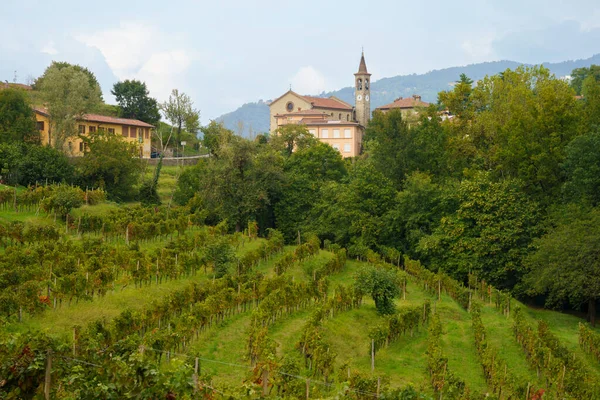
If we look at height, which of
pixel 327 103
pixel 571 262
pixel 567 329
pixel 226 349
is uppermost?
pixel 327 103

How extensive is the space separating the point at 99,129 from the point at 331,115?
41.6 meters

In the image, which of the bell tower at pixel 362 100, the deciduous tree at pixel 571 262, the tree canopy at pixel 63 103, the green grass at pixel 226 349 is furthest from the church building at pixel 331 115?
the green grass at pixel 226 349

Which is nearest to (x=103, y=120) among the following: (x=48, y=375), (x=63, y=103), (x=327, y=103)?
(x=63, y=103)

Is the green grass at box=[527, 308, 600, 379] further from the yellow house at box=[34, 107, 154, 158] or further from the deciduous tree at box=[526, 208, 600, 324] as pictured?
the yellow house at box=[34, 107, 154, 158]

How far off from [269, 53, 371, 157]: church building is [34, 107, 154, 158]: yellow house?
2005 cm

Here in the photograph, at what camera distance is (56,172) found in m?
46.3

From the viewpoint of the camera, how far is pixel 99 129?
56594mm

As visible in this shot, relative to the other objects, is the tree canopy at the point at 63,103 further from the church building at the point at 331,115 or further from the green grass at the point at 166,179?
the church building at the point at 331,115

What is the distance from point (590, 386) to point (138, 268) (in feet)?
58.8

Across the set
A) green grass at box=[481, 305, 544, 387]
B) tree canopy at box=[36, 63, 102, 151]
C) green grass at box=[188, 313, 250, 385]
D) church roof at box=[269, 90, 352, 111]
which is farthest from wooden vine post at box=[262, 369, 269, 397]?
church roof at box=[269, 90, 352, 111]

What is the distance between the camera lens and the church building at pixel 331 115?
266ft

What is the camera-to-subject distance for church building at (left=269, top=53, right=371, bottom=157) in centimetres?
8112

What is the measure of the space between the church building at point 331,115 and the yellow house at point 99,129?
2005 cm

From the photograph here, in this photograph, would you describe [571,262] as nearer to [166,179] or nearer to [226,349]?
[226,349]
